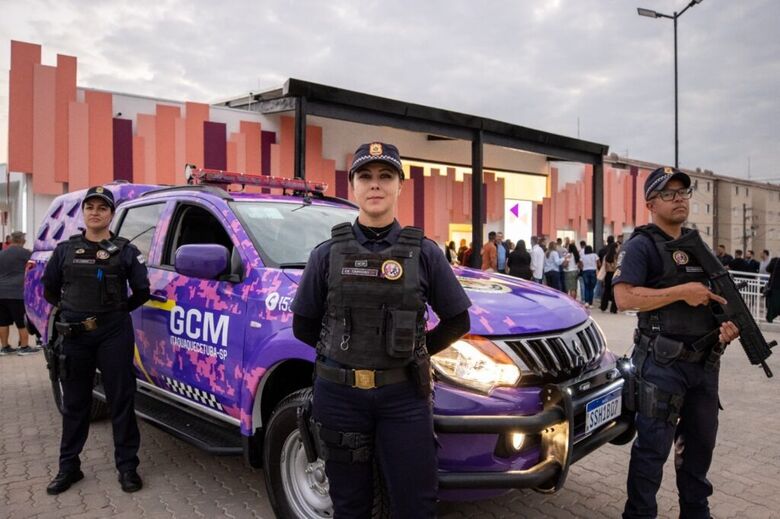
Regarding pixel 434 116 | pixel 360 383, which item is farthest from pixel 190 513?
pixel 434 116

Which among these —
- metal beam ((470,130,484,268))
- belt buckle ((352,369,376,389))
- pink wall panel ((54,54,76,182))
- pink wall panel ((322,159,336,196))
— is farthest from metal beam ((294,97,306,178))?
belt buckle ((352,369,376,389))

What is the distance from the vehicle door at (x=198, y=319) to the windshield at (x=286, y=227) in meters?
0.15

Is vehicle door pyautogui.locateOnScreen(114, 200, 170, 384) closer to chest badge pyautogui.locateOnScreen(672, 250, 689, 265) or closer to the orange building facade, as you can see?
chest badge pyautogui.locateOnScreen(672, 250, 689, 265)

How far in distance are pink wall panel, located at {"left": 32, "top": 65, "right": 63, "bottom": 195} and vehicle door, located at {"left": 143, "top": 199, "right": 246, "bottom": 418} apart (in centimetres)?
901

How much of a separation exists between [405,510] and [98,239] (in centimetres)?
276

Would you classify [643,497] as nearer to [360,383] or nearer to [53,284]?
[360,383]

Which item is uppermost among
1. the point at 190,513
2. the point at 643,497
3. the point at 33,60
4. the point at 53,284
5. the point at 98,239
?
the point at 33,60

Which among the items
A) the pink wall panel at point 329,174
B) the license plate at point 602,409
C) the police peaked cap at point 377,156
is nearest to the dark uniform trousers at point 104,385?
the police peaked cap at point 377,156

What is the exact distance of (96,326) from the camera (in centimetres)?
373

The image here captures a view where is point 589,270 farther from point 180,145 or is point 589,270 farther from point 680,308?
point 680,308

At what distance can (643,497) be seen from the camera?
2.96 m

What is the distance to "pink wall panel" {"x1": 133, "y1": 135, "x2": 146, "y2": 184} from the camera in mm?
12438

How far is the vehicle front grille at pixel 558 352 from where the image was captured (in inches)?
106

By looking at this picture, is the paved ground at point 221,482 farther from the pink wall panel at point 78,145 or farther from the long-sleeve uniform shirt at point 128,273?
the pink wall panel at point 78,145
